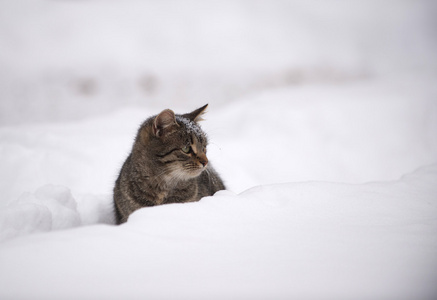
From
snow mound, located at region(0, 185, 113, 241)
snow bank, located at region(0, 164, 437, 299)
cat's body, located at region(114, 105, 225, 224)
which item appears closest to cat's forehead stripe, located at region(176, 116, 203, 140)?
cat's body, located at region(114, 105, 225, 224)

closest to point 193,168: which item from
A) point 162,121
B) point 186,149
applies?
point 186,149

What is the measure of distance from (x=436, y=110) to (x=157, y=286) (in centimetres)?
319

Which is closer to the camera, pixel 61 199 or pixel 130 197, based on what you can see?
pixel 130 197

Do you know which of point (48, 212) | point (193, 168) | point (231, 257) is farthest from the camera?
point (193, 168)

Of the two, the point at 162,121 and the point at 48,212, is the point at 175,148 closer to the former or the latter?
the point at 162,121

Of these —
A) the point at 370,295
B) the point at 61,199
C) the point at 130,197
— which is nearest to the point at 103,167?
the point at 61,199

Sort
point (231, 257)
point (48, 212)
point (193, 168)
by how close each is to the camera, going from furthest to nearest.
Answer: point (193, 168), point (48, 212), point (231, 257)

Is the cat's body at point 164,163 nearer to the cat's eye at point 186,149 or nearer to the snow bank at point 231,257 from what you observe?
the cat's eye at point 186,149

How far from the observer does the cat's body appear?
1.31 meters

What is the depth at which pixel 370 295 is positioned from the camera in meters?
0.57

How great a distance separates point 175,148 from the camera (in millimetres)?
1321

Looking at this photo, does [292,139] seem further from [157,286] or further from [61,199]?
[157,286]

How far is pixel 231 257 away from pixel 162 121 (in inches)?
29.9

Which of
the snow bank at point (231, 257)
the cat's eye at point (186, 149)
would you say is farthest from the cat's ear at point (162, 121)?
the snow bank at point (231, 257)
